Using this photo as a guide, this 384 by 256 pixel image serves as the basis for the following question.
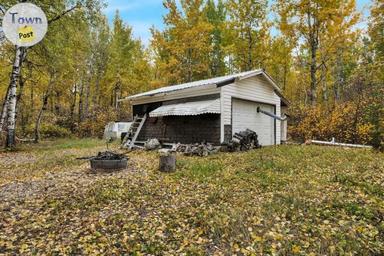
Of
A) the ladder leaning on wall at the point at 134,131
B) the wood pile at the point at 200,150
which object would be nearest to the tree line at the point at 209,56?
the ladder leaning on wall at the point at 134,131

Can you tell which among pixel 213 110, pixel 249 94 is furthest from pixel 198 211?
pixel 249 94

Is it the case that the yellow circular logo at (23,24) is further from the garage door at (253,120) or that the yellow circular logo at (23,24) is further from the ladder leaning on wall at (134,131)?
the garage door at (253,120)

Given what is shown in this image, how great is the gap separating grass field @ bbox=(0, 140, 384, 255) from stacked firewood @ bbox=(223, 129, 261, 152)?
3.20m

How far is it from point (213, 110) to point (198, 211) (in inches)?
237

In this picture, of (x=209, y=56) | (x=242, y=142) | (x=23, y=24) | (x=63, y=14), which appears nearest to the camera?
(x=23, y=24)

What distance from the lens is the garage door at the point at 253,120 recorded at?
437 inches

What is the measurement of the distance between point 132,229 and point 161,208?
86 centimetres

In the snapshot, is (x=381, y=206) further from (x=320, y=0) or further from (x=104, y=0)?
(x=320, y=0)

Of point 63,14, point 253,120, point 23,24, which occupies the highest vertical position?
point 63,14

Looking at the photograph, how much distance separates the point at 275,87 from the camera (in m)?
13.3

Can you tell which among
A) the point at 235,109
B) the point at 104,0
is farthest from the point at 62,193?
the point at 104,0

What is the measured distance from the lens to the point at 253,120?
12250 millimetres

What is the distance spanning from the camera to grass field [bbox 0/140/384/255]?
3.10 m

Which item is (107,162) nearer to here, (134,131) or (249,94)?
(134,131)
